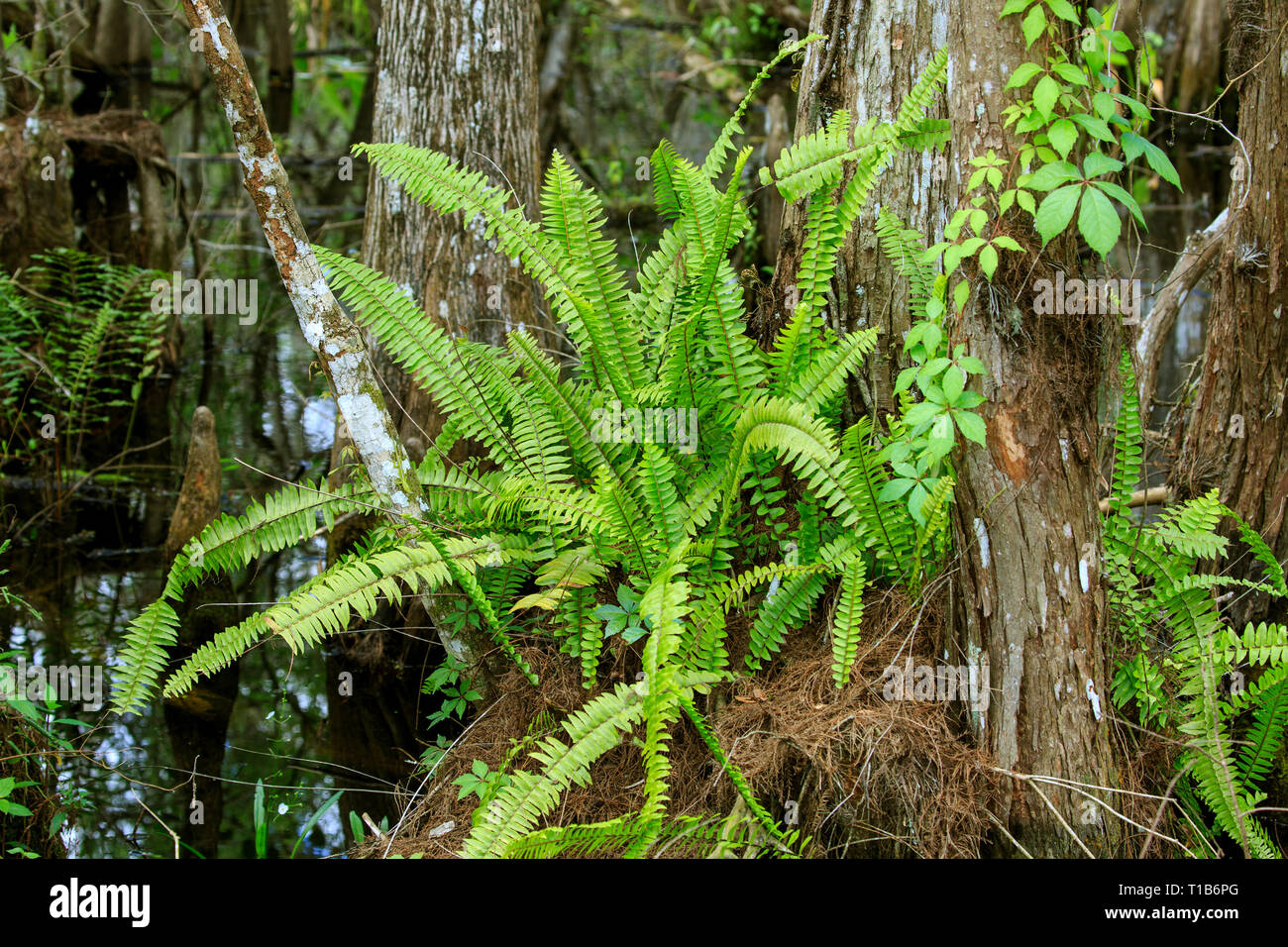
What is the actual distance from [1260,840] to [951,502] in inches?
53.1

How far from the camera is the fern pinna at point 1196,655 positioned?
A: 3098 millimetres

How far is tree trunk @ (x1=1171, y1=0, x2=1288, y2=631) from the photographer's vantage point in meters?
3.68

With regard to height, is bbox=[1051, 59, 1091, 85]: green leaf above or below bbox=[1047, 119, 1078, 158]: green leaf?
above

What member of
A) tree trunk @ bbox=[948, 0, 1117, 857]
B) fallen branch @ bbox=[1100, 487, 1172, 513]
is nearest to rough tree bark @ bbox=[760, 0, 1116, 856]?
tree trunk @ bbox=[948, 0, 1117, 857]

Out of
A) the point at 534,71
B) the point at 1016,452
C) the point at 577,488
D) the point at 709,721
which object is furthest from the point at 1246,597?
the point at 534,71

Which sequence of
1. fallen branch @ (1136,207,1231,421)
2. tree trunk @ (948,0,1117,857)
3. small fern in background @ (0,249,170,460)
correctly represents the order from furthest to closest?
1. small fern in background @ (0,249,170,460)
2. fallen branch @ (1136,207,1231,421)
3. tree trunk @ (948,0,1117,857)

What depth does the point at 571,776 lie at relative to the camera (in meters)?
2.90

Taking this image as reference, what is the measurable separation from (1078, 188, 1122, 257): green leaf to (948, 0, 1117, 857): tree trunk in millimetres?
296

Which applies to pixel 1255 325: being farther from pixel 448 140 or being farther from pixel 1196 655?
pixel 448 140

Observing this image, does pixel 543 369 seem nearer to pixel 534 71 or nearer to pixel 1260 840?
pixel 534 71

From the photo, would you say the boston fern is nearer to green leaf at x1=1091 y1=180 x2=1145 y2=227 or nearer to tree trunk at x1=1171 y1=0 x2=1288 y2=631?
green leaf at x1=1091 y1=180 x2=1145 y2=227

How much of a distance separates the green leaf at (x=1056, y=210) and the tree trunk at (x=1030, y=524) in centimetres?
28

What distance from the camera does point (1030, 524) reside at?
9.60 ft

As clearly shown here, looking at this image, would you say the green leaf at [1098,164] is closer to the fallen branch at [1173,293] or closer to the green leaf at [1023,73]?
the green leaf at [1023,73]
